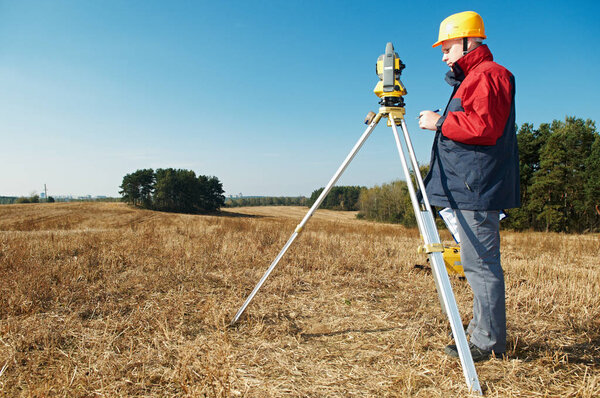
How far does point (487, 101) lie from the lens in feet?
6.72

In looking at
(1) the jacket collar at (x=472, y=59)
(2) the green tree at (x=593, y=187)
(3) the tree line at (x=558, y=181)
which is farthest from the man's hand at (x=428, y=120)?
(2) the green tree at (x=593, y=187)

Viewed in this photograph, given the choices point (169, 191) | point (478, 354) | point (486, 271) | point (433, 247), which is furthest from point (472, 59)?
point (169, 191)

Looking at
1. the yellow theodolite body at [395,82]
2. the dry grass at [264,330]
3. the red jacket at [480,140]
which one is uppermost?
the yellow theodolite body at [395,82]

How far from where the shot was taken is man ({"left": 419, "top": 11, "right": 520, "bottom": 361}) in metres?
2.09

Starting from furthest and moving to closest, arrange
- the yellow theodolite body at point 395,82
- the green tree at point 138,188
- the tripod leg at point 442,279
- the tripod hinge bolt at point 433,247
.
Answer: the green tree at point 138,188 < the yellow theodolite body at point 395,82 < the tripod hinge bolt at point 433,247 < the tripod leg at point 442,279

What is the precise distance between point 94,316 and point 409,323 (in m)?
3.27

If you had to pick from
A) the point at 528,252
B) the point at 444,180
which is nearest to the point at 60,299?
the point at 444,180

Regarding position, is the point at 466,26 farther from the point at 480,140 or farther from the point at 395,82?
the point at 480,140

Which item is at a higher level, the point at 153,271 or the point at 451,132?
the point at 451,132

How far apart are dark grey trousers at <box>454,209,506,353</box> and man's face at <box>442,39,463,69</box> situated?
121 cm

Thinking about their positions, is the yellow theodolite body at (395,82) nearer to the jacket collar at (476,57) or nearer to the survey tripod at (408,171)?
the survey tripod at (408,171)

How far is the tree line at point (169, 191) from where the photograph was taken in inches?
2052

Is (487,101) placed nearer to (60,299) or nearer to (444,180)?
(444,180)

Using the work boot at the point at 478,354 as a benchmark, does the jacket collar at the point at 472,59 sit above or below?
above
